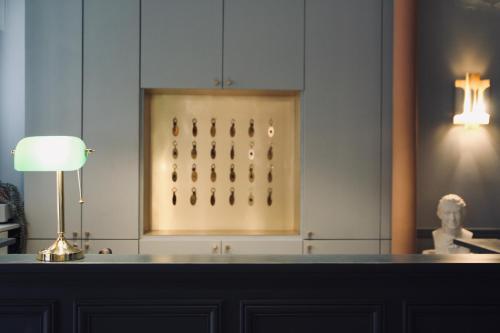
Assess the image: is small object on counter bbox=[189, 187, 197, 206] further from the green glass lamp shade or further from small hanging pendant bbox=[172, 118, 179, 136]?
the green glass lamp shade

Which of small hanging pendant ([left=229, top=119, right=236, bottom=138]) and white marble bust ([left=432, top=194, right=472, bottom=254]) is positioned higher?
small hanging pendant ([left=229, top=119, right=236, bottom=138])

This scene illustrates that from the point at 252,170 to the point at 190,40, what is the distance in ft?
3.73

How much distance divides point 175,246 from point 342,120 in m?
1.55

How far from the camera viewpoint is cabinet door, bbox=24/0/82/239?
353cm

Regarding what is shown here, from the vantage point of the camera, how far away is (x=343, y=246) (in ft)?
12.0

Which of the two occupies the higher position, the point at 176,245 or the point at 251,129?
the point at 251,129
